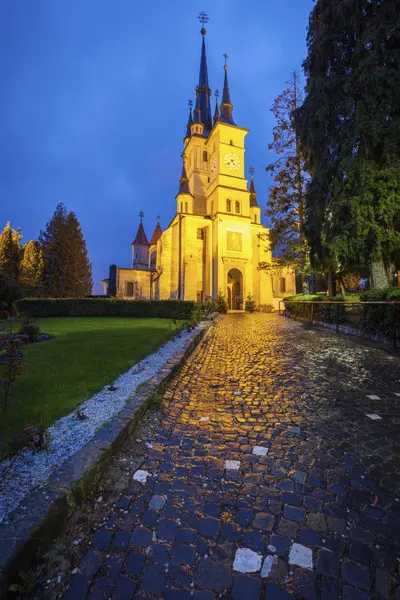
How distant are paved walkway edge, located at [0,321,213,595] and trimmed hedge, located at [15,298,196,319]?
1764cm

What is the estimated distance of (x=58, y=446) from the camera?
2383mm

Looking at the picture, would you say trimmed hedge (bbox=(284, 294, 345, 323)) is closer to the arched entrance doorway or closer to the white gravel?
the white gravel

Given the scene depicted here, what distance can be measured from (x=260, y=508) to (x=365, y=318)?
8490 mm

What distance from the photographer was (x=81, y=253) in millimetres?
34125

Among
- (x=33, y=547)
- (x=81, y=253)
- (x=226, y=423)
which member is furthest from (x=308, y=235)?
(x=81, y=253)

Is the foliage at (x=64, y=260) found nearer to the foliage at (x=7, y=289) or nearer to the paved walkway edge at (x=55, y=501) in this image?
the foliage at (x=7, y=289)

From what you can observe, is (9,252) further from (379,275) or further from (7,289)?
(379,275)

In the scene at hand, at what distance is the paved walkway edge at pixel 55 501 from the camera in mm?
1359

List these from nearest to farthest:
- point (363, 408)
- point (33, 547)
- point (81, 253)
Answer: point (33, 547) < point (363, 408) < point (81, 253)

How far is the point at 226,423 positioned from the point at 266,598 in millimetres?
1870

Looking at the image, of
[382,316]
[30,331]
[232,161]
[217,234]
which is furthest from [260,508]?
[232,161]

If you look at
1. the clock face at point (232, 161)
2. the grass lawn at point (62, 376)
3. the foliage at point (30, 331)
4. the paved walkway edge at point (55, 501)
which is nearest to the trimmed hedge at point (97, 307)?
the foliage at point (30, 331)

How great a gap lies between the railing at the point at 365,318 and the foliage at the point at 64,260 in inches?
1099

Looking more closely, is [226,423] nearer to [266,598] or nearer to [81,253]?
[266,598]
